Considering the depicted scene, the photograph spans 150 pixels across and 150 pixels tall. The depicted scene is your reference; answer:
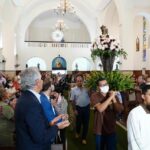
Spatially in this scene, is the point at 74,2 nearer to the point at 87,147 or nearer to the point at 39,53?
the point at 39,53

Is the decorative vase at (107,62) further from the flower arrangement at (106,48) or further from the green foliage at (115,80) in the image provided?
the green foliage at (115,80)

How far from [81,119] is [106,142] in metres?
3.02

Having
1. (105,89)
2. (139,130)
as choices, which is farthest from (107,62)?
(139,130)

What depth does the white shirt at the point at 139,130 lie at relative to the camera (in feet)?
11.6

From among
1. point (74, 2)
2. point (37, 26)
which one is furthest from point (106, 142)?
point (37, 26)

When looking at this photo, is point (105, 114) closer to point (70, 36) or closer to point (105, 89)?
point (105, 89)

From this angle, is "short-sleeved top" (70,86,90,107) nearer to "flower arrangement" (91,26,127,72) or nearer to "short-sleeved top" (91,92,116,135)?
"flower arrangement" (91,26,127,72)

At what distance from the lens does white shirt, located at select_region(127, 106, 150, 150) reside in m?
3.54

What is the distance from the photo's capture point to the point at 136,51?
27.3 meters

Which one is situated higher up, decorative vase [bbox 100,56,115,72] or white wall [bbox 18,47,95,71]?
white wall [bbox 18,47,95,71]

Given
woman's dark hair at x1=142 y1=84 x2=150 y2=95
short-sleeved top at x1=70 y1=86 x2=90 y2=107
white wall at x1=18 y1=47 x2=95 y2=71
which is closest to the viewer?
woman's dark hair at x1=142 y1=84 x2=150 y2=95

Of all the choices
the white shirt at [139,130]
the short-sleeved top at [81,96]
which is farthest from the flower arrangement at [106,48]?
the white shirt at [139,130]

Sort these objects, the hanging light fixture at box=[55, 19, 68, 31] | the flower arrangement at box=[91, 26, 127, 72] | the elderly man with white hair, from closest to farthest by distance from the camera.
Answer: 1. the elderly man with white hair
2. the flower arrangement at box=[91, 26, 127, 72]
3. the hanging light fixture at box=[55, 19, 68, 31]

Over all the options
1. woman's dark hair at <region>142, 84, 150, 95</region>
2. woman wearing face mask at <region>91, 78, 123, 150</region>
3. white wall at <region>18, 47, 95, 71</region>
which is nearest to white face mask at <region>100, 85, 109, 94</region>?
woman wearing face mask at <region>91, 78, 123, 150</region>
